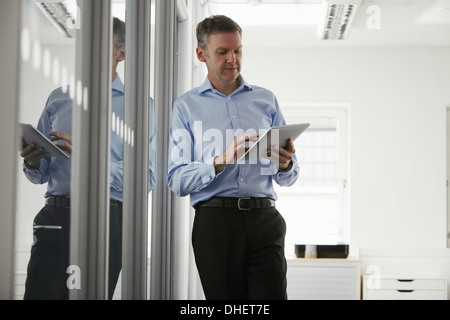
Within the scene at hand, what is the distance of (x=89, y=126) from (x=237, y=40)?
70 centimetres

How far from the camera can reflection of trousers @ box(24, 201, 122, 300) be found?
1.09m

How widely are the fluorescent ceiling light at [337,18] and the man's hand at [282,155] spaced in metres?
1.81

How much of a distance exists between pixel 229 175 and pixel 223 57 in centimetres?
39

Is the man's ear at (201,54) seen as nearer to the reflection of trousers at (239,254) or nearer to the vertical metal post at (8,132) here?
the reflection of trousers at (239,254)

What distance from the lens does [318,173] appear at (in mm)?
4656

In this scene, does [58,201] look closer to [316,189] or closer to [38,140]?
[38,140]

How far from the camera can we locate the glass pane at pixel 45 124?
3.38 ft

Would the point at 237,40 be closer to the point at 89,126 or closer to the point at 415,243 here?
the point at 89,126

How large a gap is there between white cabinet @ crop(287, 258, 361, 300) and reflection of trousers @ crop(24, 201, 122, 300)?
3053mm

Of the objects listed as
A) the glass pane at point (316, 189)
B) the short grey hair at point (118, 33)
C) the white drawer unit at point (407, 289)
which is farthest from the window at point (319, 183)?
the short grey hair at point (118, 33)

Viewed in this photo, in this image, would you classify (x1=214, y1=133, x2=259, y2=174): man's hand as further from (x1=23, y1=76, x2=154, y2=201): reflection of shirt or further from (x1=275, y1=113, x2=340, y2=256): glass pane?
(x1=275, y1=113, x2=340, y2=256): glass pane

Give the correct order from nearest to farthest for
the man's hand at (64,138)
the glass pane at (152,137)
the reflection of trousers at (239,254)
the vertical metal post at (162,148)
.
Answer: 1. the man's hand at (64,138)
2. the reflection of trousers at (239,254)
3. the glass pane at (152,137)
4. the vertical metal post at (162,148)

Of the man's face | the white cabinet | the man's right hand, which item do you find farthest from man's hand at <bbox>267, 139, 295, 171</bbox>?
the white cabinet

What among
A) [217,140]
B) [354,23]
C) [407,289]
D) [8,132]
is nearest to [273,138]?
[217,140]
